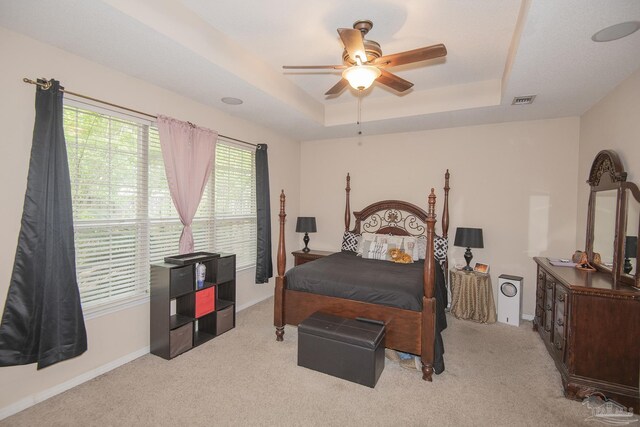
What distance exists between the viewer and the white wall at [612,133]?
2590 mm

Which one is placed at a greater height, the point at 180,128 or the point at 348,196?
the point at 180,128

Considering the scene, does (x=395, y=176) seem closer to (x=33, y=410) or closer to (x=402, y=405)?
(x=402, y=405)

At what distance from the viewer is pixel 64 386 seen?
7.98ft

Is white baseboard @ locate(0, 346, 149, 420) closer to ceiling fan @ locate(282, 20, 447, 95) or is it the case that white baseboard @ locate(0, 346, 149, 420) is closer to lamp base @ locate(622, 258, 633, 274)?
ceiling fan @ locate(282, 20, 447, 95)

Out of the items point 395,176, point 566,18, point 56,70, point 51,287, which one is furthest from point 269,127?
point 566,18

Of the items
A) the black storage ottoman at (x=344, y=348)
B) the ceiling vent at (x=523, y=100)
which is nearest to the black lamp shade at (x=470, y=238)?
the ceiling vent at (x=523, y=100)

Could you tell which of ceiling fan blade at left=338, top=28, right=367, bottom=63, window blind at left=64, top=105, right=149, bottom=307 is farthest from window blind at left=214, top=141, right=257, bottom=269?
ceiling fan blade at left=338, top=28, right=367, bottom=63

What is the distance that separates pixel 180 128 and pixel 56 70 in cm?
106

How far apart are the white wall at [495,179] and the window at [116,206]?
8.98 feet

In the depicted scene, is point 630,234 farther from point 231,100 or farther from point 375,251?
point 231,100

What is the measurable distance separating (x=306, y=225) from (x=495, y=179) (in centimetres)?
280

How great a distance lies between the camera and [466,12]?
2299 mm

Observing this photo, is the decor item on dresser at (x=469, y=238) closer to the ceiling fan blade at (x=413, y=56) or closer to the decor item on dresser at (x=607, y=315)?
the decor item on dresser at (x=607, y=315)

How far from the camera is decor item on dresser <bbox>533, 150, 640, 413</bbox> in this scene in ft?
7.43
